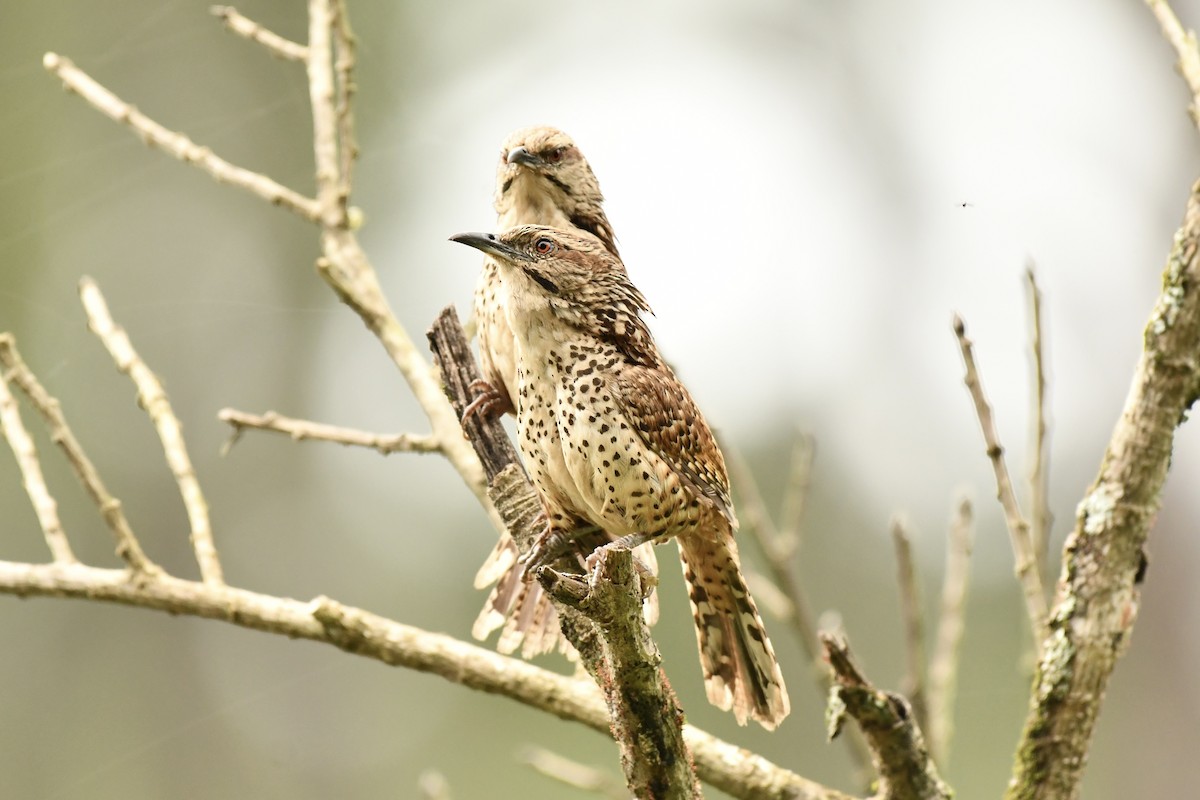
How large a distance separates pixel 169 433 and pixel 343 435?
1.26ft

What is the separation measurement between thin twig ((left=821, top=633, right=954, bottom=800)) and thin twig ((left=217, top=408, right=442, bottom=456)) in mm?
1222

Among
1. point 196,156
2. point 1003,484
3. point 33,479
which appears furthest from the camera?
point 196,156

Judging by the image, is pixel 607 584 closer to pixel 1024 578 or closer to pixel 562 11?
pixel 1024 578

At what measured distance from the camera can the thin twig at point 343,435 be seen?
2938 millimetres

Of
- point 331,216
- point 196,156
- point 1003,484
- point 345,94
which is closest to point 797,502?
point 1003,484

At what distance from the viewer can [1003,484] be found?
2.43 m

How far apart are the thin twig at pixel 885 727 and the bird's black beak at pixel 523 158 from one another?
1.86 metres

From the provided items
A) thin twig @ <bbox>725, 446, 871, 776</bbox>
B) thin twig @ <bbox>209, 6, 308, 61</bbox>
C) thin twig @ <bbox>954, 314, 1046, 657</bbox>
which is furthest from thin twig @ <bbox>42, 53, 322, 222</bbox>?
thin twig @ <bbox>954, 314, 1046, 657</bbox>

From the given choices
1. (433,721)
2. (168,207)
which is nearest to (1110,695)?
(433,721)

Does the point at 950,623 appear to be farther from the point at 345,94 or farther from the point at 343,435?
the point at 345,94

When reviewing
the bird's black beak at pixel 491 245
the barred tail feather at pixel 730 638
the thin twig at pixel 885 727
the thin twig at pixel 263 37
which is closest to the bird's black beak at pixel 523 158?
the thin twig at pixel 263 37

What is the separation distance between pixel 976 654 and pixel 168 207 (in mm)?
8016

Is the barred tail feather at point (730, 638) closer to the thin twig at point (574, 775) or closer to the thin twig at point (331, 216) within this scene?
the thin twig at point (331, 216)

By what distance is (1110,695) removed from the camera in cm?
773
